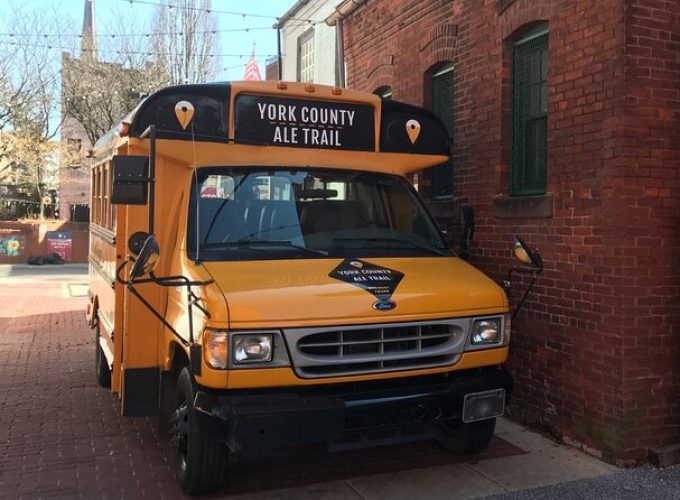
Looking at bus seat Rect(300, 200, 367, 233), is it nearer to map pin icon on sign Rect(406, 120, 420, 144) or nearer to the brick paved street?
map pin icon on sign Rect(406, 120, 420, 144)

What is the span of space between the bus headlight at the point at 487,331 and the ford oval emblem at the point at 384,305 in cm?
61

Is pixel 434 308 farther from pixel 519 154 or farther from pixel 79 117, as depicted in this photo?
pixel 79 117

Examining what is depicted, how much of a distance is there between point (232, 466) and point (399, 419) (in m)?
1.40


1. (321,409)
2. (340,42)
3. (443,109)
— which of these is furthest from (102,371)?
(340,42)

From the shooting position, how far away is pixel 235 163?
466 cm

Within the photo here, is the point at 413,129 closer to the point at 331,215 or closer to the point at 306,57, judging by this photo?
the point at 331,215

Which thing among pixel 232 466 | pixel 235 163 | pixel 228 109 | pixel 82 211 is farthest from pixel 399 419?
pixel 82 211

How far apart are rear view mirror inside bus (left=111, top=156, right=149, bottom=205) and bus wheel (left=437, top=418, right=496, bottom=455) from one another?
2.57 m

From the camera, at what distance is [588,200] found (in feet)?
16.0

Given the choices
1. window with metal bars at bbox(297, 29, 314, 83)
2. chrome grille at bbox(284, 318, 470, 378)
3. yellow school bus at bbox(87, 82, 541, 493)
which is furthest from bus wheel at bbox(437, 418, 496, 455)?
window with metal bars at bbox(297, 29, 314, 83)

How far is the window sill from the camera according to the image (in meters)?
5.31

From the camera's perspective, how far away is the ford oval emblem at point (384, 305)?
3.80m

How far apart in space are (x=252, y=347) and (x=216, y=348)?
192 mm

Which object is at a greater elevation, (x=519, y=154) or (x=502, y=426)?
(x=519, y=154)
